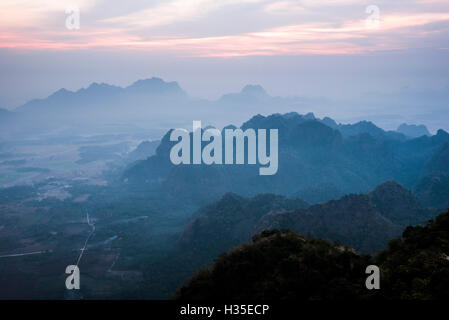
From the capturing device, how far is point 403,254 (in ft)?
68.1

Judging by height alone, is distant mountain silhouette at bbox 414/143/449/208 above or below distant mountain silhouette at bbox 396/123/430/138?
below

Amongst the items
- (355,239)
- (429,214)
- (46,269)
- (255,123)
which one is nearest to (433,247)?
(355,239)

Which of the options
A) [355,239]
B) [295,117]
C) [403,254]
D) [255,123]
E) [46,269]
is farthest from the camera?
[295,117]

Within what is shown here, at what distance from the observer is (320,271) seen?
64.2 feet

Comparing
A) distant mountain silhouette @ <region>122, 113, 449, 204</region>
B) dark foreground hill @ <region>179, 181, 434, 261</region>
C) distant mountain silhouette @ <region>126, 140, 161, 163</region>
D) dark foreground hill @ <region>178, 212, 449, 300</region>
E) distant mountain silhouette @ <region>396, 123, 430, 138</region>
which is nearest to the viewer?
dark foreground hill @ <region>178, 212, 449, 300</region>

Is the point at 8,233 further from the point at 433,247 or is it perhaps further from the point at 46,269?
the point at 433,247

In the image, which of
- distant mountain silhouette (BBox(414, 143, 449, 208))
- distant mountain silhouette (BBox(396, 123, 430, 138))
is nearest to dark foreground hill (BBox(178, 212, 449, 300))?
distant mountain silhouette (BBox(414, 143, 449, 208))

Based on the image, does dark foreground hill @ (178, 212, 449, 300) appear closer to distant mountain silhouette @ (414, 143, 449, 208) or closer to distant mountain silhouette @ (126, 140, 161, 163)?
distant mountain silhouette @ (414, 143, 449, 208)

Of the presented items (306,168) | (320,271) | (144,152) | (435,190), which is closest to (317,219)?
(320,271)

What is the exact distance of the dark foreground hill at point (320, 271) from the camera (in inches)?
638

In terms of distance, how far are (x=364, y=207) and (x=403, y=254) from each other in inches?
1246

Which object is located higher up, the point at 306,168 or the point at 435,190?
the point at 306,168

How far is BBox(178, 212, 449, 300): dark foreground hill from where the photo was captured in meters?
16.2

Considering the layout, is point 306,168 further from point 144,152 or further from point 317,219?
point 144,152
